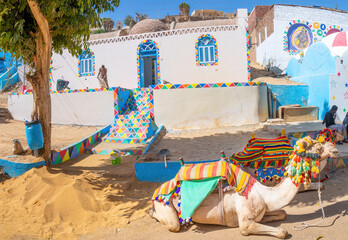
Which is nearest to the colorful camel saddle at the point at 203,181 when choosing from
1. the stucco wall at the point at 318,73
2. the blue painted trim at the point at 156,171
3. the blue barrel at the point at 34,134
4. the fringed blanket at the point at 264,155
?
the fringed blanket at the point at 264,155

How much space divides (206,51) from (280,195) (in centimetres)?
1216

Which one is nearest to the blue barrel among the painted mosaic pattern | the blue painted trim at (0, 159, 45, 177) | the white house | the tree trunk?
the tree trunk

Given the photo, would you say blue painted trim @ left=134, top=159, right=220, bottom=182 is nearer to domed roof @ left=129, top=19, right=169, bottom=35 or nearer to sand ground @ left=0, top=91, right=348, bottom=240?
sand ground @ left=0, top=91, right=348, bottom=240

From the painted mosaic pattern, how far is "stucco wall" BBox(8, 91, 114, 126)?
545 inches

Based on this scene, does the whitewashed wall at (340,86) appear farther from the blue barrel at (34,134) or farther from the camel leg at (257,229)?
the blue barrel at (34,134)

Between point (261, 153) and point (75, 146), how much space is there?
586cm

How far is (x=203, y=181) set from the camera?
3662 mm

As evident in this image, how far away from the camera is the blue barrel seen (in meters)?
6.16

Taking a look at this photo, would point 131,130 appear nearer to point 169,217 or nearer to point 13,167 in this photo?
point 13,167

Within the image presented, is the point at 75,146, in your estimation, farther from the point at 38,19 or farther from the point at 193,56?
the point at 193,56

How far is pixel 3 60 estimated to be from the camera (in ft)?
78.0

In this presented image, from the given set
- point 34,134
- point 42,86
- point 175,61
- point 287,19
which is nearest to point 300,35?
point 287,19

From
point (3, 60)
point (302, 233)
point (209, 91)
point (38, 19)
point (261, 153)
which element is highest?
point (3, 60)

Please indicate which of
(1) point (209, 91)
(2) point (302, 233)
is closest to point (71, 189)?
(2) point (302, 233)
